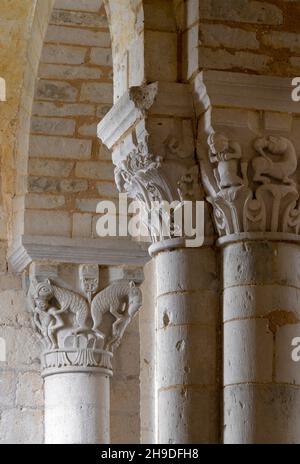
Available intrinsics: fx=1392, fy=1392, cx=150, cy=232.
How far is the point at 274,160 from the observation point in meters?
5.85

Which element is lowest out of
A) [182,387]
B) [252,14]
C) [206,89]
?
[182,387]

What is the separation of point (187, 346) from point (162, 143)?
0.86 m

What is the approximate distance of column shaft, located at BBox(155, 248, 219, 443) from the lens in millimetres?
5727

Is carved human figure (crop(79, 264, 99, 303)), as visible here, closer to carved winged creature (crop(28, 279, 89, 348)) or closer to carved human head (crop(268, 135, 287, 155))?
carved winged creature (crop(28, 279, 89, 348))

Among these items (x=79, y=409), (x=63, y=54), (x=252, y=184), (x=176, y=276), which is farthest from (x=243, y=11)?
(x=79, y=409)

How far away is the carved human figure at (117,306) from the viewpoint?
8.50 meters

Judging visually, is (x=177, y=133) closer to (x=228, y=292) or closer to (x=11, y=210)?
(x=228, y=292)

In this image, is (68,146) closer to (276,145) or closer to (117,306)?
(117,306)

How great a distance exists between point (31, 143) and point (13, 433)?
182cm

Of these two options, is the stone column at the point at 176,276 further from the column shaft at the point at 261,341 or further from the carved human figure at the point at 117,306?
the carved human figure at the point at 117,306

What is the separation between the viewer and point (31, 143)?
27.9ft

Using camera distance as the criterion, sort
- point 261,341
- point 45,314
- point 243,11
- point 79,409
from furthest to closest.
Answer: point 45,314
point 79,409
point 243,11
point 261,341

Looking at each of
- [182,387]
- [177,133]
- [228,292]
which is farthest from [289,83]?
[182,387]

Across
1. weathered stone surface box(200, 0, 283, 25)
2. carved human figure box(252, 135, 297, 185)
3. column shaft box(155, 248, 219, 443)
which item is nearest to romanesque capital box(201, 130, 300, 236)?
carved human figure box(252, 135, 297, 185)
